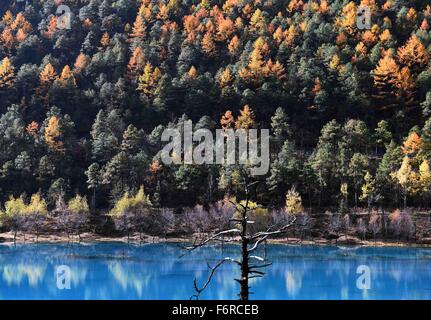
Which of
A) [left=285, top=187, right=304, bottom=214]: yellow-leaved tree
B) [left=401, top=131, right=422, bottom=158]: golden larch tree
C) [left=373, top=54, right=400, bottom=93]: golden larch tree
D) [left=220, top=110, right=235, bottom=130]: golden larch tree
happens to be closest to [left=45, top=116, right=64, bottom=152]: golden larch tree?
[left=220, top=110, right=235, bottom=130]: golden larch tree

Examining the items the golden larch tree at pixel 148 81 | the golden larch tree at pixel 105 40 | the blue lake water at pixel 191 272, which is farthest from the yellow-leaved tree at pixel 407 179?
the golden larch tree at pixel 105 40

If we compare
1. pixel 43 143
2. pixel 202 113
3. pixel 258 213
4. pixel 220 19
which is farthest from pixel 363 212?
pixel 220 19

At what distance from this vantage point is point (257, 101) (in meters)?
86.8

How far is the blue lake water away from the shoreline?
1896 millimetres

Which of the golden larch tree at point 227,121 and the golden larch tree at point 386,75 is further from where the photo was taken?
the golden larch tree at point 386,75

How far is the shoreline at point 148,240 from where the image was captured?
6125cm

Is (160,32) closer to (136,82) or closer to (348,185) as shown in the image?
(136,82)

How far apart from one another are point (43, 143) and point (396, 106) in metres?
48.2

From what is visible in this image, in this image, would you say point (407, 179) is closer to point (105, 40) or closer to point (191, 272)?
point (191, 272)

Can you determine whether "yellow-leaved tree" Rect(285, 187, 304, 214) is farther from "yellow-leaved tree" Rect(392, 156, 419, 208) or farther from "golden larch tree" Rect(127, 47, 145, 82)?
"golden larch tree" Rect(127, 47, 145, 82)

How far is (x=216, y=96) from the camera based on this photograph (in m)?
89.7

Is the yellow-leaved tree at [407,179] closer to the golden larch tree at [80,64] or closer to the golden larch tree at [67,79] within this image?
the golden larch tree at [67,79]

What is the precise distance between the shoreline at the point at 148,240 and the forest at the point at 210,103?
1503 millimetres

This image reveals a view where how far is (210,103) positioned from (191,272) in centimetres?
4599
